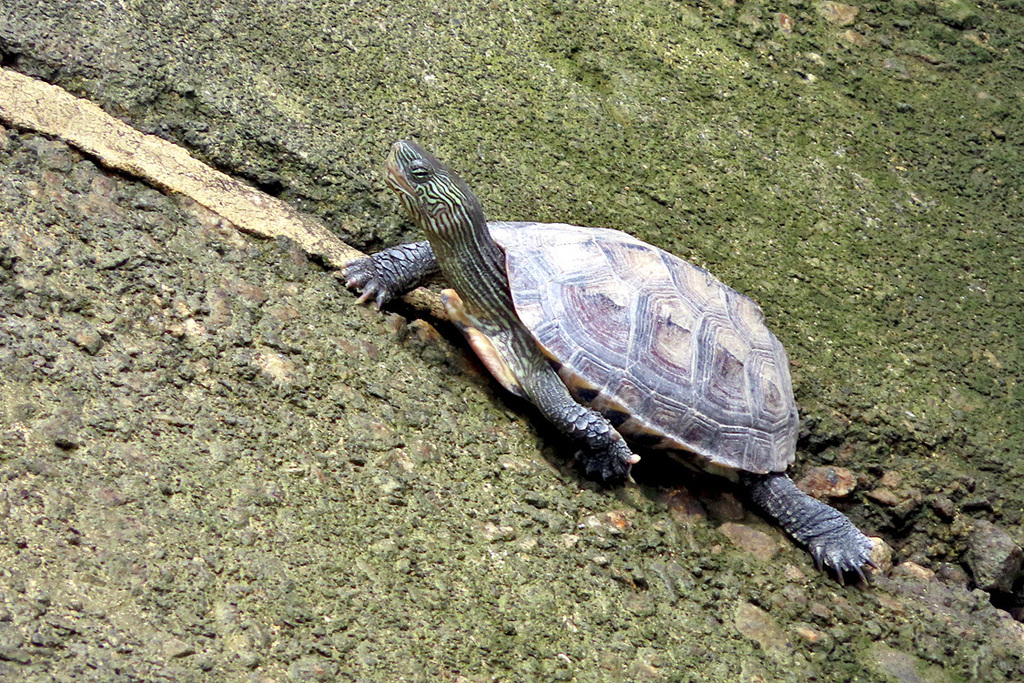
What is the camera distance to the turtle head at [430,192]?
3.49 m

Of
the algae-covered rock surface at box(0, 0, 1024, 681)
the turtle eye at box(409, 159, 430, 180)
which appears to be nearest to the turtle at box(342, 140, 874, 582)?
the turtle eye at box(409, 159, 430, 180)

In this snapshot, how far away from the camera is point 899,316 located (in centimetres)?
445

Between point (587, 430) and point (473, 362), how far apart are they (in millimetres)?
600

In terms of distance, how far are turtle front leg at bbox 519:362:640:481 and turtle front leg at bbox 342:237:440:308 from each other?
0.69 meters

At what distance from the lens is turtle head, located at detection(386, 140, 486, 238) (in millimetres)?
3492

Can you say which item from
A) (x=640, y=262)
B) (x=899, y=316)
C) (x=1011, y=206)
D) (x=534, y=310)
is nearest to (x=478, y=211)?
(x=534, y=310)


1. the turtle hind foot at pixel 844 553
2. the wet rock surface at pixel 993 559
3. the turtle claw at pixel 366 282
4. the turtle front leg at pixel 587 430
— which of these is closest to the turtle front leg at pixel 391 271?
the turtle claw at pixel 366 282

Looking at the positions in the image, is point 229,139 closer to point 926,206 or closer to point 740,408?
point 740,408

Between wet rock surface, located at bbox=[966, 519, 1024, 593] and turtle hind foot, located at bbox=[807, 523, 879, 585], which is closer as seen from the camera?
turtle hind foot, located at bbox=[807, 523, 879, 585]

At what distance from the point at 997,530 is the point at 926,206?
1.81 m

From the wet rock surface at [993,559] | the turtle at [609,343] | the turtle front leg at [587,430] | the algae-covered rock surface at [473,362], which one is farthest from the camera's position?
the wet rock surface at [993,559]

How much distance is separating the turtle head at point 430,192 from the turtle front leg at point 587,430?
701 mm

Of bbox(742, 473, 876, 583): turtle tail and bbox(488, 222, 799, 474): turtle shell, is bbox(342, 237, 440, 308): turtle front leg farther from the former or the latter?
bbox(742, 473, 876, 583): turtle tail

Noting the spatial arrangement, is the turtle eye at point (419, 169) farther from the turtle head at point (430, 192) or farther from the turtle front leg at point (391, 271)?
the turtle front leg at point (391, 271)
